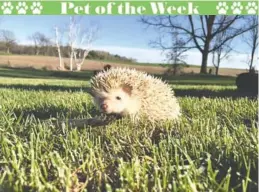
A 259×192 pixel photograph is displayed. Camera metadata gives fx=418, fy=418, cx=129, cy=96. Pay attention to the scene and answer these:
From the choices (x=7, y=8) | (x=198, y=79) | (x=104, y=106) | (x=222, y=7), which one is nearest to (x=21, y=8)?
(x=7, y=8)

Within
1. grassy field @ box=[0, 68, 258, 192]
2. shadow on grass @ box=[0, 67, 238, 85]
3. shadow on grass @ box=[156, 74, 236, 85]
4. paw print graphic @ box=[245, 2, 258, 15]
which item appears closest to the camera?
grassy field @ box=[0, 68, 258, 192]

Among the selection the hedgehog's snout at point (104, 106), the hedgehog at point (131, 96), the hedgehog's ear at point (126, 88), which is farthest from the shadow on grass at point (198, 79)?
the hedgehog's snout at point (104, 106)

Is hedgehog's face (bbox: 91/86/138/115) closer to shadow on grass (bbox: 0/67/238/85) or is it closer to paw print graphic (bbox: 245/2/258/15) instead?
paw print graphic (bbox: 245/2/258/15)

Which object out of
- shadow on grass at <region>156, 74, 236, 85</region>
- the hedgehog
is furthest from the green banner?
shadow on grass at <region>156, 74, 236, 85</region>

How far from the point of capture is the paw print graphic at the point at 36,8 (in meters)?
1.45

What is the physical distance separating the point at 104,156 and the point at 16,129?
0.46 m

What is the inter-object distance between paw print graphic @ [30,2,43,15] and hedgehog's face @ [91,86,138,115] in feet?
1.16

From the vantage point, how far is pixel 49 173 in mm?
958

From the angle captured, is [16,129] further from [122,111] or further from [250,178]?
[250,178]

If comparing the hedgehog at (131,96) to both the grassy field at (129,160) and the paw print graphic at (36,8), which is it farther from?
the paw print graphic at (36,8)

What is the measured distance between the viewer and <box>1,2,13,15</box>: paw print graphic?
4.80 feet

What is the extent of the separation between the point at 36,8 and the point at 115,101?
426 millimetres

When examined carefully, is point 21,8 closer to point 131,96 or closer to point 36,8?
point 36,8

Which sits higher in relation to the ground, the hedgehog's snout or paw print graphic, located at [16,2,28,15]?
paw print graphic, located at [16,2,28,15]
